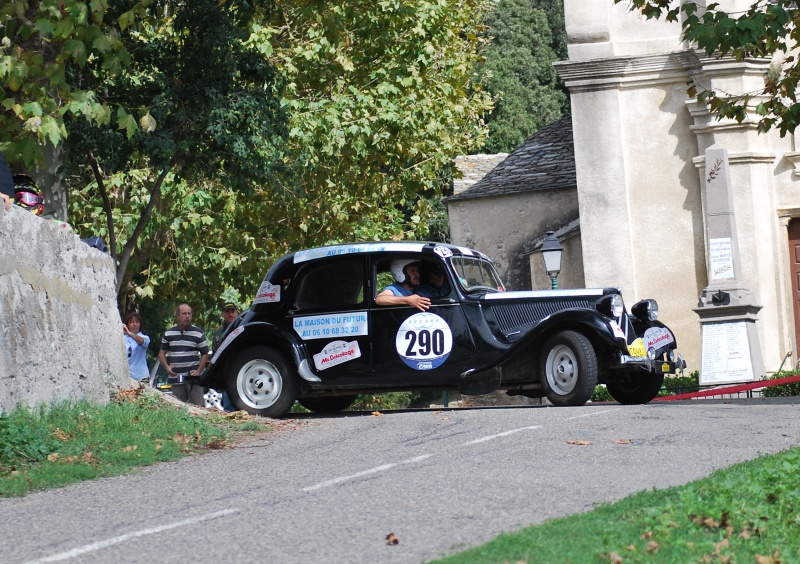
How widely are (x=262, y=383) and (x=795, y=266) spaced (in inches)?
560

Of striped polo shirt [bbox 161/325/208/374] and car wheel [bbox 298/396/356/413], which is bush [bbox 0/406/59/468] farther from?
striped polo shirt [bbox 161/325/208/374]

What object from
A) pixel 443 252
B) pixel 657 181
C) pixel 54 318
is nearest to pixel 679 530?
pixel 54 318

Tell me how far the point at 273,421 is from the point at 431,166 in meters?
13.1

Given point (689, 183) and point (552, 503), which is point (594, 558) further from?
point (689, 183)

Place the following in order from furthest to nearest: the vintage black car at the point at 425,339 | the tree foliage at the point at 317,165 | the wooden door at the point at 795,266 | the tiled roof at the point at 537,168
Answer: the tiled roof at the point at 537,168 → the wooden door at the point at 795,266 → the tree foliage at the point at 317,165 → the vintage black car at the point at 425,339

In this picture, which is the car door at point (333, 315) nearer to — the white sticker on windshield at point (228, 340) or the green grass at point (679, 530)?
the white sticker on windshield at point (228, 340)

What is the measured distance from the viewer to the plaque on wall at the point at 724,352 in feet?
68.0

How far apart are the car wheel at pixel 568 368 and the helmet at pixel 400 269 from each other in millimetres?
1681

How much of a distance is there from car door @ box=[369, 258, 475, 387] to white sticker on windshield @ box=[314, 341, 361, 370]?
270mm

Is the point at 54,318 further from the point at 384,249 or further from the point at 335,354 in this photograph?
the point at 384,249

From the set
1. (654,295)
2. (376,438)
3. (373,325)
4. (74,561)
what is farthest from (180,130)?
(654,295)

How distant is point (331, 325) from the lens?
14125mm

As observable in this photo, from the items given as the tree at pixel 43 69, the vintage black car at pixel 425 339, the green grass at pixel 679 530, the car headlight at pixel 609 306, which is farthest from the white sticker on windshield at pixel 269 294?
the green grass at pixel 679 530

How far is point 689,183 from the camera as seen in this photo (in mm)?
25156
